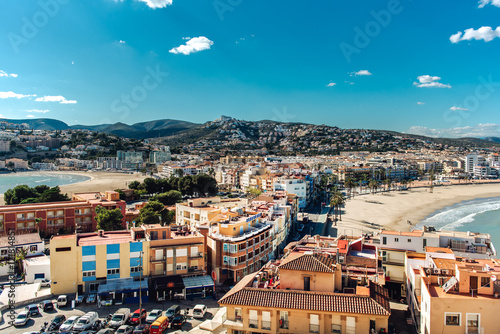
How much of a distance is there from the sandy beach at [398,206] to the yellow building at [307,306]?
96.3ft

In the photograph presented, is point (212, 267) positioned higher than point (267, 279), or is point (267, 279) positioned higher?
point (267, 279)

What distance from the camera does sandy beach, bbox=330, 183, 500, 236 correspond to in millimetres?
48991

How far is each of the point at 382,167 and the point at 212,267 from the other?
342ft

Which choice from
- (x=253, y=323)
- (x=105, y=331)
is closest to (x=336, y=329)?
(x=253, y=323)

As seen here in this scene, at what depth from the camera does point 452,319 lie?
11.9 metres

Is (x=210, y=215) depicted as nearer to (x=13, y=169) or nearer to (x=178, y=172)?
(x=178, y=172)

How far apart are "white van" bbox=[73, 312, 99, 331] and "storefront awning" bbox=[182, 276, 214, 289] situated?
19.3ft

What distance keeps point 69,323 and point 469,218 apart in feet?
192

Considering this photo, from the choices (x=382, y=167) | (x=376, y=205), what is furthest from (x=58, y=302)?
(x=382, y=167)

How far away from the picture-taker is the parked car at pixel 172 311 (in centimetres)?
1855

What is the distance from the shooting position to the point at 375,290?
46.2 feet

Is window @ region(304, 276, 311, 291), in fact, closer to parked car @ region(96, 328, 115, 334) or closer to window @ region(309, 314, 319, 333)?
window @ region(309, 314, 319, 333)

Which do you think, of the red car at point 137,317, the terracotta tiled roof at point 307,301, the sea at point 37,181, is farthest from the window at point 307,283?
the sea at point 37,181

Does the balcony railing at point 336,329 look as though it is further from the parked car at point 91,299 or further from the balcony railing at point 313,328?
the parked car at point 91,299
